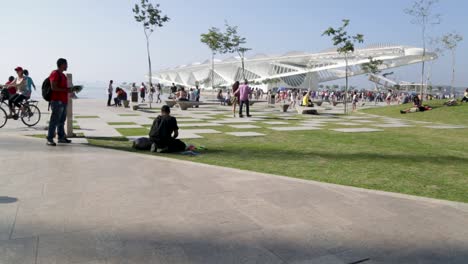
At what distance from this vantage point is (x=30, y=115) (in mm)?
10617

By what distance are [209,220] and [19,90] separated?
9.34m

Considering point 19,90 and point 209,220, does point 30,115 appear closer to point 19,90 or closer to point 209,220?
point 19,90

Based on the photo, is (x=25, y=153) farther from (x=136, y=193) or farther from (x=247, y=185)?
(x=247, y=185)

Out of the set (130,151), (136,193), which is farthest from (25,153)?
(136,193)

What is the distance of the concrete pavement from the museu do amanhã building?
5747 cm

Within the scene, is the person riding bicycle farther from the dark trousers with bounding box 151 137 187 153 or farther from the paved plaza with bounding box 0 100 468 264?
the paved plaza with bounding box 0 100 468 264

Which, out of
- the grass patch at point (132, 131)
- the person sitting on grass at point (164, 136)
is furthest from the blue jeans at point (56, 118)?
the grass patch at point (132, 131)

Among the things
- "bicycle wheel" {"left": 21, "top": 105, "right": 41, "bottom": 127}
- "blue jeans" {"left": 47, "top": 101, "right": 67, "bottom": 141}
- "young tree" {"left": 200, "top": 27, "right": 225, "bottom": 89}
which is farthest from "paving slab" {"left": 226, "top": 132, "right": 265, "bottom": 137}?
"young tree" {"left": 200, "top": 27, "right": 225, "bottom": 89}

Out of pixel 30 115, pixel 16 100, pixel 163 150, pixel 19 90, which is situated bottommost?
pixel 163 150

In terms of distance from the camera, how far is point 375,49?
65562 mm

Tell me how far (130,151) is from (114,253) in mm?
4586

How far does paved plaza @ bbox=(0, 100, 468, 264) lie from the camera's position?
2.71 metres

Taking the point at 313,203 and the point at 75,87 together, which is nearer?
the point at 313,203

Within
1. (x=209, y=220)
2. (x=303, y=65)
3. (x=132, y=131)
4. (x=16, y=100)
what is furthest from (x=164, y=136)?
(x=303, y=65)
